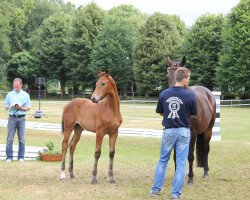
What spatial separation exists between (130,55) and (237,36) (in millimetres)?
19032

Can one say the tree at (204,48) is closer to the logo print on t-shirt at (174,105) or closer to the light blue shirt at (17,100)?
the light blue shirt at (17,100)

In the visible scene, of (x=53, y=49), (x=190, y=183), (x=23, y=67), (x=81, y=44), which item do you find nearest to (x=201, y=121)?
(x=190, y=183)

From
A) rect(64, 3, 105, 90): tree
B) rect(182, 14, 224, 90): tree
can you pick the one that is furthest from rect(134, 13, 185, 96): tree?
rect(64, 3, 105, 90): tree

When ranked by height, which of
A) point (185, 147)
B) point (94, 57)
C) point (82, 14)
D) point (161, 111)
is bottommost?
point (185, 147)

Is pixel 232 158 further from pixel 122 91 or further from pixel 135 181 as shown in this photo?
pixel 122 91

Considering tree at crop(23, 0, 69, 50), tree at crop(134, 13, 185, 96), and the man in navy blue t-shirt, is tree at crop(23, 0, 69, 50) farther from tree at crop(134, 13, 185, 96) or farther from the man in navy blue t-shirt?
the man in navy blue t-shirt

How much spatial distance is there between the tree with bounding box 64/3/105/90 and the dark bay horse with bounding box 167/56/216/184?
2175 inches

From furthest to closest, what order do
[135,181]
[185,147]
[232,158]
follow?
[232,158], [135,181], [185,147]

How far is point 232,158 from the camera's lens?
12.8m

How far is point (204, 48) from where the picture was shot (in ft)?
187

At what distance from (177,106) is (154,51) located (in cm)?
5342

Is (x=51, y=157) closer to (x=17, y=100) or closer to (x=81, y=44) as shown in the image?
(x=17, y=100)

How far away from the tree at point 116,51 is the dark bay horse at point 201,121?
52021 mm

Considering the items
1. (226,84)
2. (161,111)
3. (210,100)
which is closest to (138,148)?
(210,100)
